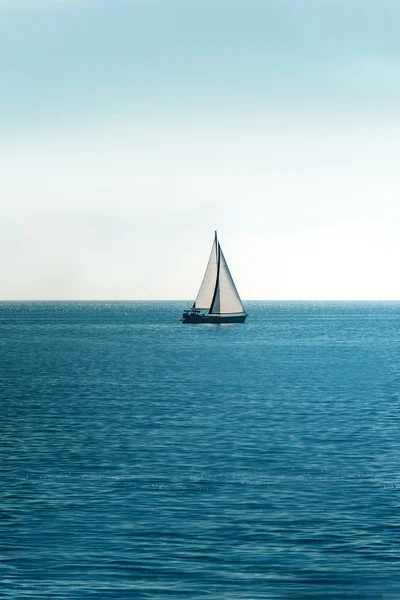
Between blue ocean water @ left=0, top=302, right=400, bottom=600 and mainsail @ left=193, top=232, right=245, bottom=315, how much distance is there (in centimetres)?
10494

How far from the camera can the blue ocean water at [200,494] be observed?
69.8ft

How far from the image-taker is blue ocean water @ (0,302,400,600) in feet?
69.8

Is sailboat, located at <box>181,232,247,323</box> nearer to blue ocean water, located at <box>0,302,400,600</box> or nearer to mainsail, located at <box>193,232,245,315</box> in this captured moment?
mainsail, located at <box>193,232,245,315</box>

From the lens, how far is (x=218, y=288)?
574 feet

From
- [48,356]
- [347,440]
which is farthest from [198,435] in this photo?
[48,356]

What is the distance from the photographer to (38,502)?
2881 centimetres

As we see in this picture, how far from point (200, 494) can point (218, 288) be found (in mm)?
145364

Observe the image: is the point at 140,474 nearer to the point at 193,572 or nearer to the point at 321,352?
the point at 193,572

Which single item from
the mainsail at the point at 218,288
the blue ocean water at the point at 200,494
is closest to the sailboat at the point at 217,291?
the mainsail at the point at 218,288

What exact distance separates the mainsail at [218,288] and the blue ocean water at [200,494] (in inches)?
4131

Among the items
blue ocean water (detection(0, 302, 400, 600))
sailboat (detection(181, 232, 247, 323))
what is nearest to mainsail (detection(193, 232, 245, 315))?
sailboat (detection(181, 232, 247, 323))

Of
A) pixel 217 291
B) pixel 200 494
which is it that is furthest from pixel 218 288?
pixel 200 494

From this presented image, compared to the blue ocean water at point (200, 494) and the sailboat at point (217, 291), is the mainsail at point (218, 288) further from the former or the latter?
the blue ocean water at point (200, 494)

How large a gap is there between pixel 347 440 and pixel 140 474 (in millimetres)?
12141
